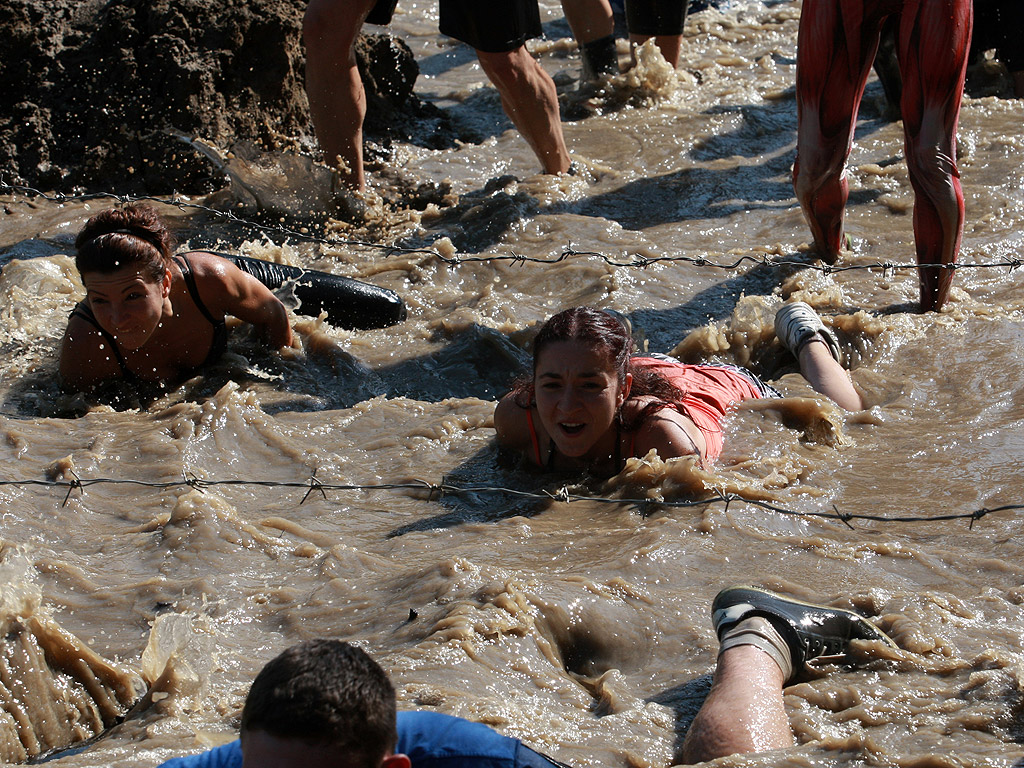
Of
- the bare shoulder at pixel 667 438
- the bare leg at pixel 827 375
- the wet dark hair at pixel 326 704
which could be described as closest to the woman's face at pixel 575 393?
the bare shoulder at pixel 667 438

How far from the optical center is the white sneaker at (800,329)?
16.1 ft

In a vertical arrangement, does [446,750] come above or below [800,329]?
below

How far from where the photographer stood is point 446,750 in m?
2.03

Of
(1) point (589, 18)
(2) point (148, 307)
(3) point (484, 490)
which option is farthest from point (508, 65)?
(3) point (484, 490)

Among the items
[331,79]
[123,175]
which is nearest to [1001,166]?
[331,79]

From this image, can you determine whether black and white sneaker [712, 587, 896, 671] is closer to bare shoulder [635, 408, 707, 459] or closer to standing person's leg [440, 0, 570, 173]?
bare shoulder [635, 408, 707, 459]

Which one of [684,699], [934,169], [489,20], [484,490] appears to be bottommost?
[684,699]

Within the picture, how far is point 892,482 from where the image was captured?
12.8 ft

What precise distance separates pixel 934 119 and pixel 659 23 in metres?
4.18

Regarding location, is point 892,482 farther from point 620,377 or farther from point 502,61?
point 502,61

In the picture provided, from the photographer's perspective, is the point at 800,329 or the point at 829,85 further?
the point at 829,85

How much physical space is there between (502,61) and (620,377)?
10.1ft

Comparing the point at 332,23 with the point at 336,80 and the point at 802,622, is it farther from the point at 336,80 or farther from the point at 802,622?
the point at 802,622

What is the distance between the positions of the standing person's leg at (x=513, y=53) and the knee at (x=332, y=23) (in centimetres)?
54
